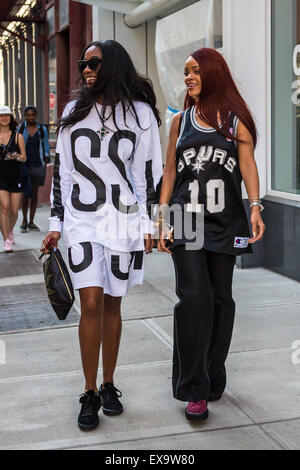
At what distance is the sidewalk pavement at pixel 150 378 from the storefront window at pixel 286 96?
44.1 inches

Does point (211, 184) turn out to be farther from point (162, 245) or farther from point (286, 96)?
point (286, 96)

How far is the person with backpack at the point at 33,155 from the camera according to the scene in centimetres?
1130

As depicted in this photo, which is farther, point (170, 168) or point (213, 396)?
point (213, 396)

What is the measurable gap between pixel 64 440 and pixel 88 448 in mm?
166

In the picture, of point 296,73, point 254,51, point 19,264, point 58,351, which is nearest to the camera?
point 58,351

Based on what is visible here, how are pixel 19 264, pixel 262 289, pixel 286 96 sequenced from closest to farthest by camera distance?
pixel 262 289, pixel 286 96, pixel 19 264

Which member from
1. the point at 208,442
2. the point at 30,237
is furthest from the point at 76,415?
the point at 30,237

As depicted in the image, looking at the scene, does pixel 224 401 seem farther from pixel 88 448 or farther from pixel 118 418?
pixel 88 448

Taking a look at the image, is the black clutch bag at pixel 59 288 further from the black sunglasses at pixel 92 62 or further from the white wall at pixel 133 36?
the white wall at pixel 133 36

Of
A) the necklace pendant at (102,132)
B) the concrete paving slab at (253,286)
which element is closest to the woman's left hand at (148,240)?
the necklace pendant at (102,132)

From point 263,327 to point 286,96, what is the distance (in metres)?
2.85

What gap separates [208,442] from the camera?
3.54 metres

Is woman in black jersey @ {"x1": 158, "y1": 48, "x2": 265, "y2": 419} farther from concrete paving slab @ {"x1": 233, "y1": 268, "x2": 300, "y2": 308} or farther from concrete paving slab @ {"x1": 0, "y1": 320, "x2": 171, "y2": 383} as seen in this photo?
concrete paving slab @ {"x1": 233, "y1": 268, "x2": 300, "y2": 308}

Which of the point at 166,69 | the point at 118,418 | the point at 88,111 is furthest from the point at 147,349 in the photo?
the point at 166,69
